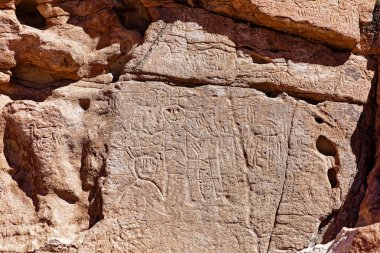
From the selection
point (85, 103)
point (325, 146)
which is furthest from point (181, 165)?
point (325, 146)

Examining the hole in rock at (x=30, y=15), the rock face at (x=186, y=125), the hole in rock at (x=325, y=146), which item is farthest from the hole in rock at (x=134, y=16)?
the hole in rock at (x=325, y=146)

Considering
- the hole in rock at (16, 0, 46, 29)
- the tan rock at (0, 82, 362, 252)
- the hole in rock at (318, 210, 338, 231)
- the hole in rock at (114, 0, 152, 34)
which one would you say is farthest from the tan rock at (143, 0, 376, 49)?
the hole in rock at (318, 210, 338, 231)

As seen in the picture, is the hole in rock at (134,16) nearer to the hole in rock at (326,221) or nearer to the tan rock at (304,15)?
the tan rock at (304,15)

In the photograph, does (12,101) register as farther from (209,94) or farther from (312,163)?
(312,163)

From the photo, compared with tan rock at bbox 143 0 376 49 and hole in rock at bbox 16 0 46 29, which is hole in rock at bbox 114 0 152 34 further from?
hole in rock at bbox 16 0 46 29

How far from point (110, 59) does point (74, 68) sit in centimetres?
33

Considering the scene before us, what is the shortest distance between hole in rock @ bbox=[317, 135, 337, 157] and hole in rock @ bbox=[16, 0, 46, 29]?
8.72ft

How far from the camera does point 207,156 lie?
23.5 feet

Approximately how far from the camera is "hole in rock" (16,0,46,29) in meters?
7.56

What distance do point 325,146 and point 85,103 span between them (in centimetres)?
212

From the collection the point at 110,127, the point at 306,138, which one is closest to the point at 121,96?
the point at 110,127

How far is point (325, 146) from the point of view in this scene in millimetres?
7387

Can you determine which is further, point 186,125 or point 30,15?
point 30,15

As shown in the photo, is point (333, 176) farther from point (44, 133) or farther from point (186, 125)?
point (44, 133)
